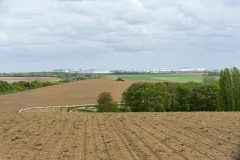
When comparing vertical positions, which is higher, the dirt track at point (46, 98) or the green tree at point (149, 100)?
the green tree at point (149, 100)

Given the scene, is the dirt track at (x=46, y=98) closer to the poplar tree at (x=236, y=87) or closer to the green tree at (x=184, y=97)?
the green tree at (x=184, y=97)

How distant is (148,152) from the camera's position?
10320 millimetres

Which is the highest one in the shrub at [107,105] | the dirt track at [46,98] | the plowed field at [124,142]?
the plowed field at [124,142]

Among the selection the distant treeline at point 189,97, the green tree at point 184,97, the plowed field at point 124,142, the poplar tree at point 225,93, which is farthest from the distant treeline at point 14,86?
the plowed field at point 124,142

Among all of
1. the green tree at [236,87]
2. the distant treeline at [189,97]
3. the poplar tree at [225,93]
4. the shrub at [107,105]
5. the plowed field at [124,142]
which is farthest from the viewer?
the shrub at [107,105]

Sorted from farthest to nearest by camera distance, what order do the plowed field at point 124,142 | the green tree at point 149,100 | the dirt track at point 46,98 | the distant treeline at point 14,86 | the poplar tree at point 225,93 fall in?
the distant treeline at point 14,86
the dirt track at point 46,98
the green tree at point 149,100
the poplar tree at point 225,93
the plowed field at point 124,142

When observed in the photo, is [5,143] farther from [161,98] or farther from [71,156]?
[161,98]

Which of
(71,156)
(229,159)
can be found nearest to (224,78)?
(229,159)

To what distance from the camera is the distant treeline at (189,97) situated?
45.4 m

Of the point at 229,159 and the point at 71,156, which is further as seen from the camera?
the point at 71,156

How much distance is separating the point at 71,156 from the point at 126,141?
375 centimetres

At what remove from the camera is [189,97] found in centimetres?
5953

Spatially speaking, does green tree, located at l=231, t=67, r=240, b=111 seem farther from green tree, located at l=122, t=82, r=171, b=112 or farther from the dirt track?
the dirt track

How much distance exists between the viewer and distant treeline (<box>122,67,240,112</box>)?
4541cm
